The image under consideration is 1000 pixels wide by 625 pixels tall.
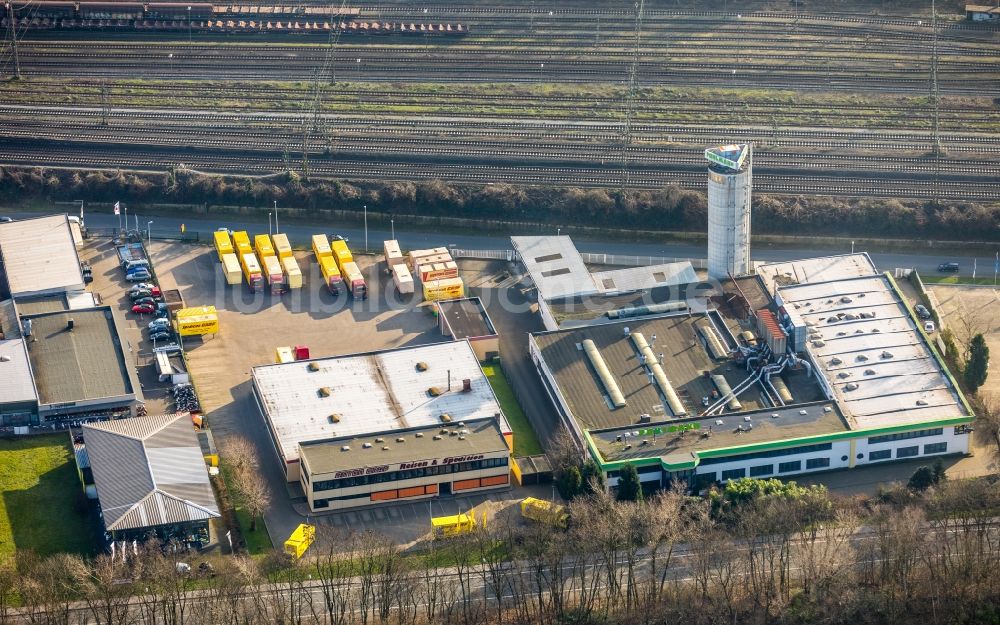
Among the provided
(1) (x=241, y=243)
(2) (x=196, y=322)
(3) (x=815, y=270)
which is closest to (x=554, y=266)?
(3) (x=815, y=270)

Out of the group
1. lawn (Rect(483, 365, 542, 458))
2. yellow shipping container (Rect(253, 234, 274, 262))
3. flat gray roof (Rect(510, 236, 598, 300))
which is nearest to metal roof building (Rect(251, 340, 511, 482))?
lawn (Rect(483, 365, 542, 458))

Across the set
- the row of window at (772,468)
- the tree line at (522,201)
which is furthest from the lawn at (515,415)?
the tree line at (522,201)

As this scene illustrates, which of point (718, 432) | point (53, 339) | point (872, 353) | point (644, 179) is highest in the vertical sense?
point (644, 179)

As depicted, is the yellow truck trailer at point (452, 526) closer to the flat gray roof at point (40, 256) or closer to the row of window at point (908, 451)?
the row of window at point (908, 451)

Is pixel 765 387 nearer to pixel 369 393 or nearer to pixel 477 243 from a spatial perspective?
pixel 369 393

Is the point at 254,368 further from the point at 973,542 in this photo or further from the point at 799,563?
the point at 973,542

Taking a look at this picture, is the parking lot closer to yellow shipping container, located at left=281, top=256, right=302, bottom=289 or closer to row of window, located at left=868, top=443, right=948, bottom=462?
yellow shipping container, located at left=281, top=256, right=302, bottom=289
